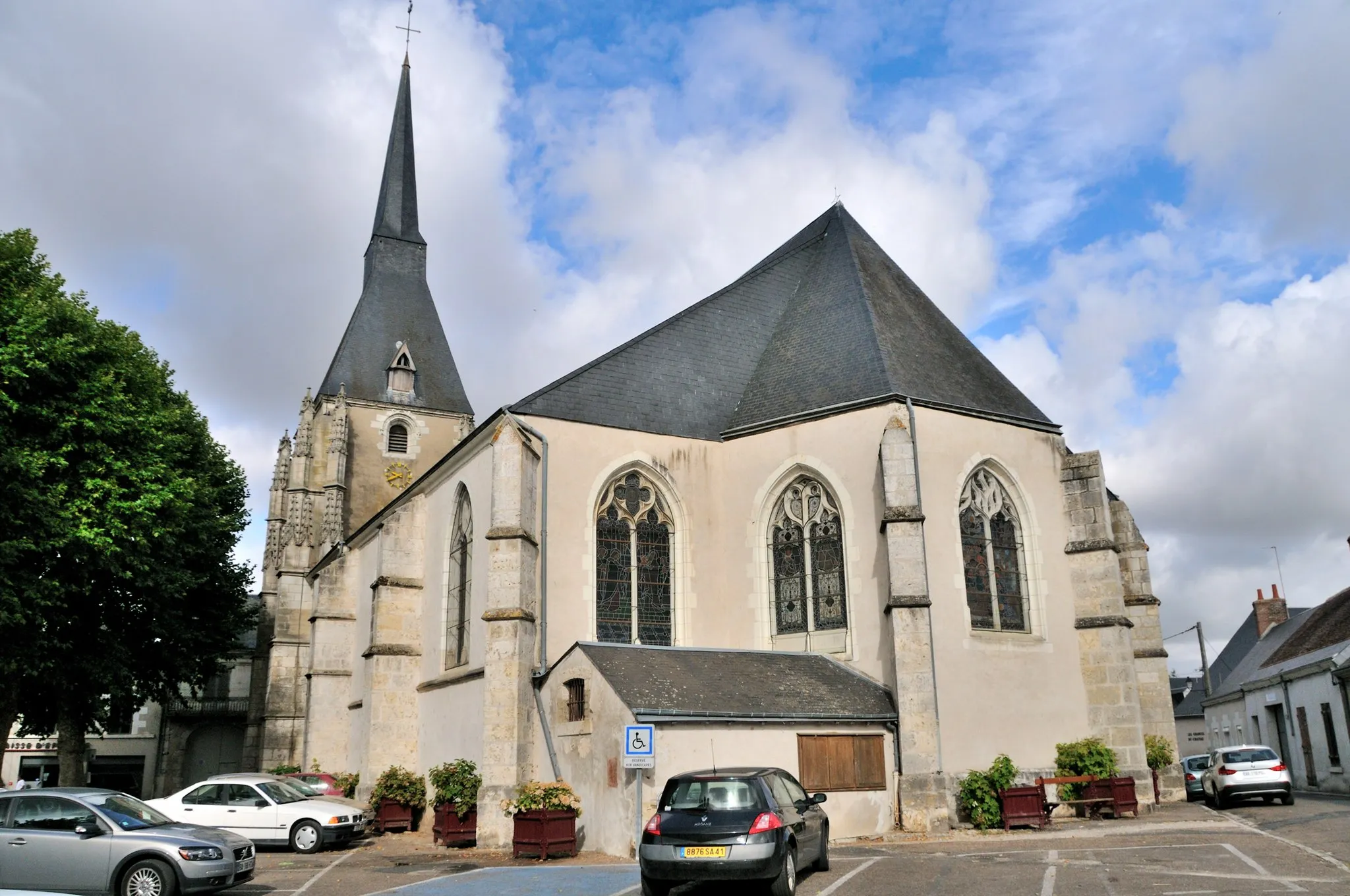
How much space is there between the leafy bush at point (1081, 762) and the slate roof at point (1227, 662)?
2892 cm

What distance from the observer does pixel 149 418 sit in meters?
20.6

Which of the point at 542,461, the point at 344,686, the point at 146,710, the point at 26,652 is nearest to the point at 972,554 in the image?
the point at 542,461

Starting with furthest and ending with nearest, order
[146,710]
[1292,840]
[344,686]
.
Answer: [146,710], [344,686], [1292,840]

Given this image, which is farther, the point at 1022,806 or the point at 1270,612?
the point at 1270,612

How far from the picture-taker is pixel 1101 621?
1833cm

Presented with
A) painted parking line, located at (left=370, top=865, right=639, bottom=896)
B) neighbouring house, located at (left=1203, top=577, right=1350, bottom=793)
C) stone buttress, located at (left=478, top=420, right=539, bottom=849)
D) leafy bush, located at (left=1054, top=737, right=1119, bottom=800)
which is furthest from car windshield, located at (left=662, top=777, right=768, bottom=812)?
neighbouring house, located at (left=1203, top=577, right=1350, bottom=793)

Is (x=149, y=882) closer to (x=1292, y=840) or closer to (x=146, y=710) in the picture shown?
(x=1292, y=840)

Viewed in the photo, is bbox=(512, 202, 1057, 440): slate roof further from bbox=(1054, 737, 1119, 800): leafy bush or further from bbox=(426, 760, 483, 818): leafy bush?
bbox=(426, 760, 483, 818): leafy bush

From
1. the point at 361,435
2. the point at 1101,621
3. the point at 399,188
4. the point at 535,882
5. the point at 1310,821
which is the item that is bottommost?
the point at 535,882

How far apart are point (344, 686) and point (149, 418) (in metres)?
8.55

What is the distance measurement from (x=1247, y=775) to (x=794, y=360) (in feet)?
38.3

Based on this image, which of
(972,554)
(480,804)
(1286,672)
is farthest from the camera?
(1286,672)

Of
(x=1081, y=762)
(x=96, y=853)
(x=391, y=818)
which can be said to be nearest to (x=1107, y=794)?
(x=1081, y=762)

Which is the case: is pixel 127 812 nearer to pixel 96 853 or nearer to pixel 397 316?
pixel 96 853
